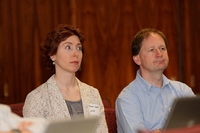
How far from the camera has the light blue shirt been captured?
10.4 feet

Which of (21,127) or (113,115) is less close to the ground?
(21,127)

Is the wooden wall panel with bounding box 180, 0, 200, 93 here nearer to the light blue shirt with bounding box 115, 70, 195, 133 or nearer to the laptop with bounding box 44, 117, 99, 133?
the light blue shirt with bounding box 115, 70, 195, 133

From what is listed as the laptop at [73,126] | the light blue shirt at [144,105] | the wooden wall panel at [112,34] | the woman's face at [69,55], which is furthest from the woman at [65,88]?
the wooden wall panel at [112,34]

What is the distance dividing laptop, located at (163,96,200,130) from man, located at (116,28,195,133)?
989mm

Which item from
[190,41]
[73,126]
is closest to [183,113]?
Answer: [73,126]

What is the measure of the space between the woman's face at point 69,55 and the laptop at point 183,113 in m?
1.32

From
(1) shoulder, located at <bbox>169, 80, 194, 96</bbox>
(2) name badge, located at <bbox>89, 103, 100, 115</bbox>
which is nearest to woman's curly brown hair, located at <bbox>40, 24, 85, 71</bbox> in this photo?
(2) name badge, located at <bbox>89, 103, 100, 115</bbox>

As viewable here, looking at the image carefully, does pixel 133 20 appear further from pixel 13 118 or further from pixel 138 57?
pixel 13 118

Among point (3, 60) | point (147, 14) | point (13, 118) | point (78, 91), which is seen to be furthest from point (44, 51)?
point (147, 14)

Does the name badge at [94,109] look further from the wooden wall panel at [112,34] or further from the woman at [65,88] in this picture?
the wooden wall panel at [112,34]

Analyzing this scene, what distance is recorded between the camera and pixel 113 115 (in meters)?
3.51

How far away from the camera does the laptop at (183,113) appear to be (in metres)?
2.06

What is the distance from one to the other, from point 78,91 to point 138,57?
592 millimetres

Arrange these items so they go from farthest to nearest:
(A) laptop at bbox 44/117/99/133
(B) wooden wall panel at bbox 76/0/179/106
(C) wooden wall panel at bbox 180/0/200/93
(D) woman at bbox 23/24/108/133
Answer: (C) wooden wall panel at bbox 180/0/200/93 < (B) wooden wall panel at bbox 76/0/179/106 < (D) woman at bbox 23/24/108/133 < (A) laptop at bbox 44/117/99/133
